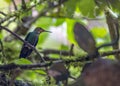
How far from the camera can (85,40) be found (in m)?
0.19

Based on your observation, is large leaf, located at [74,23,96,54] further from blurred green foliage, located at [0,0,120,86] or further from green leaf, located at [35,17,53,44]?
green leaf, located at [35,17,53,44]

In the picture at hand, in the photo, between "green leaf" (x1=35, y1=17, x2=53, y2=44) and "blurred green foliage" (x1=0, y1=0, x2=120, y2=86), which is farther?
"green leaf" (x1=35, y1=17, x2=53, y2=44)

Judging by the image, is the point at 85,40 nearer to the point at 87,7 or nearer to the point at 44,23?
the point at 87,7

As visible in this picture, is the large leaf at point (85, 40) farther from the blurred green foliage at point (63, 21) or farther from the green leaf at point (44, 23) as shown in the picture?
the green leaf at point (44, 23)

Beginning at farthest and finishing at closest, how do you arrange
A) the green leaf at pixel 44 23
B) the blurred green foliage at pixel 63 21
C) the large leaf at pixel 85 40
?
the green leaf at pixel 44 23 → the blurred green foliage at pixel 63 21 → the large leaf at pixel 85 40

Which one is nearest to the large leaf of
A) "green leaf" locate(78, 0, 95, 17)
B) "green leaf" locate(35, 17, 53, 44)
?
"green leaf" locate(78, 0, 95, 17)

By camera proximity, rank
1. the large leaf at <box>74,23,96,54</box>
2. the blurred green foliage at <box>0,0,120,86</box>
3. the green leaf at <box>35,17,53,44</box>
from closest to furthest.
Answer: the large leaf at <box>74,23,96,54</box> < the blurred green foliage at <box>0,0,120,86</box> < the green leaf at <box>35,17,53,44</box>

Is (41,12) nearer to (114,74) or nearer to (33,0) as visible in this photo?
(33,0)

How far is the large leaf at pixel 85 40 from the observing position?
19 cm

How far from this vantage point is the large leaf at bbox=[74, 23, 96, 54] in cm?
19

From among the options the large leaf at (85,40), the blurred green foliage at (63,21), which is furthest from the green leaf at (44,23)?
the large leaf at (85,40)

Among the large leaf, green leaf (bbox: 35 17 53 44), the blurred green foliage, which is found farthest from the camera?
green leaf (bbox: 35 17 53 44)

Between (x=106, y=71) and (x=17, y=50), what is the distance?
61 cm

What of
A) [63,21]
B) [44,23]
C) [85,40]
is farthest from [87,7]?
[44,23]
